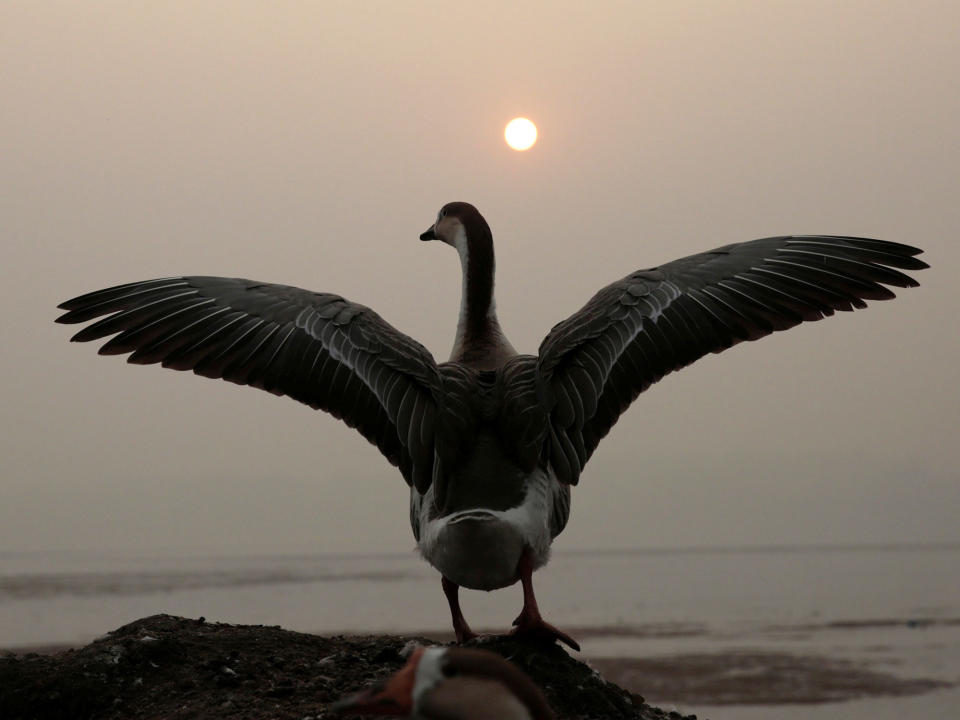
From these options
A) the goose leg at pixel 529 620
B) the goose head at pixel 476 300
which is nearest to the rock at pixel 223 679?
the goose leg at pixel 529 620

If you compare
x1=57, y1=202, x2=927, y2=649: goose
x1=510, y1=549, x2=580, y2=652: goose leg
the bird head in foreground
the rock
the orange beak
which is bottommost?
the rock

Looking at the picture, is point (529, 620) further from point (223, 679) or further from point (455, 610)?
point (223, 679)

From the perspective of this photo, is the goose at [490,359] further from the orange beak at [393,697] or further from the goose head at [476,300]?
the orange beak at [393,697]

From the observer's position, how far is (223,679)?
581 cm

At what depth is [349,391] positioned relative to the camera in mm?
6270

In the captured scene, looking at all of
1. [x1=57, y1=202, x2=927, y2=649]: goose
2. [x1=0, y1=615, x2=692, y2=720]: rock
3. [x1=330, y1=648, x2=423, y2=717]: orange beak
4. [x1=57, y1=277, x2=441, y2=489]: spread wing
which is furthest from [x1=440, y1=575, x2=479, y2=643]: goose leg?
[x1=330, y1=648, x2=423, y2=717]: orange beak

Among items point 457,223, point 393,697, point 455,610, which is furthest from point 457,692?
point 457,223

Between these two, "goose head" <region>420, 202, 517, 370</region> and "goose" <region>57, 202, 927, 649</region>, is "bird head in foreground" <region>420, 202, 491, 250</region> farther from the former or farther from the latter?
"goose" <region>57, 202, 927, 649</region>

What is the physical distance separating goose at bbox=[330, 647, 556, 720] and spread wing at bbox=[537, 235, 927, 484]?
2.59 meters

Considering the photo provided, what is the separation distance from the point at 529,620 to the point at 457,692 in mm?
2364

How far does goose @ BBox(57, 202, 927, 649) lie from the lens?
5.66 m

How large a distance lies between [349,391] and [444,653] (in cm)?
305

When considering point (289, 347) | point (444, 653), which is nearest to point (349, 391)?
point (289, 347)

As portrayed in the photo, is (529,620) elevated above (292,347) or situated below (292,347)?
below
